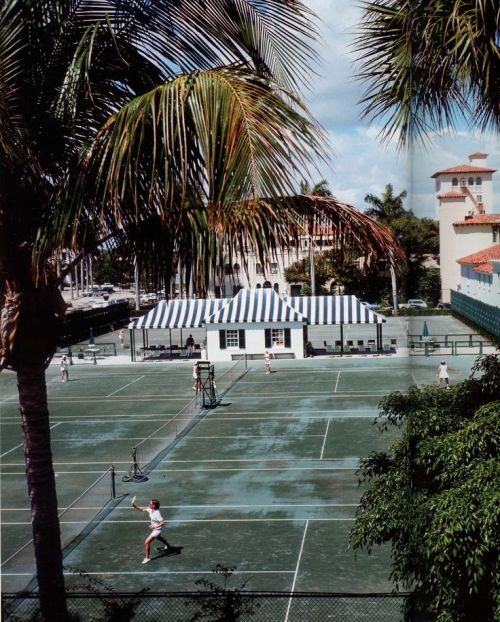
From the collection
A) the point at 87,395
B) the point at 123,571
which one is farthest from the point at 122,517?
the point at 87,395

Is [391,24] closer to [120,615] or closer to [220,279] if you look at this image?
A: [220,279]

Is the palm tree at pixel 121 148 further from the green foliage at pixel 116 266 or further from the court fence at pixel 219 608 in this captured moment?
the court fence at pixel 219 608

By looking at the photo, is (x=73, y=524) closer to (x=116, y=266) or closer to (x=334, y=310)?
(x=116, y=266)

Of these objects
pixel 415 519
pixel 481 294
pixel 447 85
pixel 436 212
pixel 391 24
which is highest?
pixel 391 24

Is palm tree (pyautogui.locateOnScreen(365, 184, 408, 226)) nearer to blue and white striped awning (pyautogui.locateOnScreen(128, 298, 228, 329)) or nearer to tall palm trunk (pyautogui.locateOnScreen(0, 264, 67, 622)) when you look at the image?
tall palm trunk (pyautogui.locateOnScreen(0, 264, 67, 622))

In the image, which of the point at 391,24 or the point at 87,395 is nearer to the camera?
the point at 391,24

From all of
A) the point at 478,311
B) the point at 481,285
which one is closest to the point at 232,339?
the point at 478,311

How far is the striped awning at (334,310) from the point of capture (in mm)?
23672

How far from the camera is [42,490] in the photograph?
6406mm

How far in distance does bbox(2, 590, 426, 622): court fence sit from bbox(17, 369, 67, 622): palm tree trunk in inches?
57.5

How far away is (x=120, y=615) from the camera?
28.8ft

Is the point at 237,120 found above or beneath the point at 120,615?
above

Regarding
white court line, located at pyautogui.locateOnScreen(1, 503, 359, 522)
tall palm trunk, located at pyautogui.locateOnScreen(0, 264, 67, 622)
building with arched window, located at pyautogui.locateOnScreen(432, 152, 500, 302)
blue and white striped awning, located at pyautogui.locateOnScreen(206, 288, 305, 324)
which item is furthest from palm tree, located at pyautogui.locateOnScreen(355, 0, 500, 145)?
blue and white striped awning, located at pyautogui.locateOnScreen(206, 288, 305, 324)

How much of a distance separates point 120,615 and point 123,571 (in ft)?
10.9
